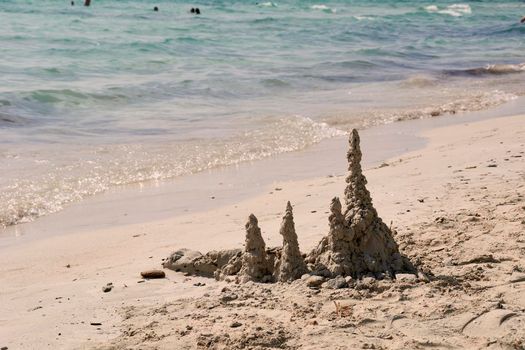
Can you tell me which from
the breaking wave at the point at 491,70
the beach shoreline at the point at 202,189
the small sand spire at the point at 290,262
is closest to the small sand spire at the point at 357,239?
the small sand spire at the point at 290,262

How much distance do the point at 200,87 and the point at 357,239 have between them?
1246 cm

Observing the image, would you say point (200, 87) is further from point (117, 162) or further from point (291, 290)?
point (291, 290)

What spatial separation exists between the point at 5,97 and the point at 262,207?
28.6 ft

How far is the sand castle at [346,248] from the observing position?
15.4 ft

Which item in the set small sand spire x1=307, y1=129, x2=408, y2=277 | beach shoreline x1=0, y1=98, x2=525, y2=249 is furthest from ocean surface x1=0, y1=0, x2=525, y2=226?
small sand spire x1=307, y1=129, x2=408, y2=277

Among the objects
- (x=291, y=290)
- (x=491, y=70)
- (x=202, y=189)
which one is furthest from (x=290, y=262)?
(x=491, y=70)

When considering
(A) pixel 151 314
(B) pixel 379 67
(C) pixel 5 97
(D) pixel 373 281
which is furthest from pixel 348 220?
(B) pixel 379 67

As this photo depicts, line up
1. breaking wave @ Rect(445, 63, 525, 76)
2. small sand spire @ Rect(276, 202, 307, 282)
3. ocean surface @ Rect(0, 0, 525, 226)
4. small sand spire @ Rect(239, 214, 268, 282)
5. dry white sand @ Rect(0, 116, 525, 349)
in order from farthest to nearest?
breaking wave @ Rect(445, 63, 525, 76)
ocean surface @ Rect(0, 0, 525, 226)
small sand spire @ Rect(239, 214, 268, 282)
small sand spire @ Rect(276, 202, 307, 282)
dry white sand @ Rect(0, 116, 525, 349)

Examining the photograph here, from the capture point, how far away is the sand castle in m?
4.70

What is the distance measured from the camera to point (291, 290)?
4.67m

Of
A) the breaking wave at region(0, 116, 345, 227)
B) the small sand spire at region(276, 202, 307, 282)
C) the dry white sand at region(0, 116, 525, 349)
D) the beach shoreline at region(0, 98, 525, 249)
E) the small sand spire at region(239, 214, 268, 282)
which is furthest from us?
the breaking wave at region(0, 116, 345, 227)

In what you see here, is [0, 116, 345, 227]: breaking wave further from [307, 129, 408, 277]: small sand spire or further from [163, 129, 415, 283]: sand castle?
[307, 129, 408, 277]: small sand spire

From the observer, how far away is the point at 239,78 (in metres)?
18.1

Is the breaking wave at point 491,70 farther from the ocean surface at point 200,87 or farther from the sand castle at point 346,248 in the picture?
the sand castle at point 346,248
